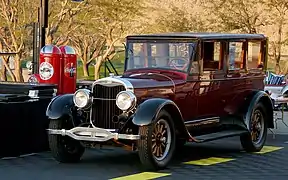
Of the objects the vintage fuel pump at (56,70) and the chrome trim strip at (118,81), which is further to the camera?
the vintage fuel pump at (56,70)

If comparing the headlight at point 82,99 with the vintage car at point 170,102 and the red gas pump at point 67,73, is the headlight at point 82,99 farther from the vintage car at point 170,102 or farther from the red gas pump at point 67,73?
the red gas pump at point 67,73

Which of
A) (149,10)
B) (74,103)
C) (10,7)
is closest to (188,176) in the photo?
(74,103)

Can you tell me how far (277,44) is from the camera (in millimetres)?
33719

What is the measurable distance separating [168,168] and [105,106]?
1.36 meters

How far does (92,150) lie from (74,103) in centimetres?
187

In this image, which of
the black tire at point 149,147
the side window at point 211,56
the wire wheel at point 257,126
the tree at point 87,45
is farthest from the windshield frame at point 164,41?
the tree at point 87,45

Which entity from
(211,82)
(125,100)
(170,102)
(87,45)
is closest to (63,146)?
(125,100)

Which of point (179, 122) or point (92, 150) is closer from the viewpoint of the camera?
point (179, 122)

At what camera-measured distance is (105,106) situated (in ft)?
34.0

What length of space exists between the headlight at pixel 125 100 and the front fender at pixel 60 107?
40.9 inches

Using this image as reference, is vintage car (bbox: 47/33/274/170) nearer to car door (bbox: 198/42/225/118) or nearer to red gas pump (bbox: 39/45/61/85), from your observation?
car door (bbox: 198/42/225/118)

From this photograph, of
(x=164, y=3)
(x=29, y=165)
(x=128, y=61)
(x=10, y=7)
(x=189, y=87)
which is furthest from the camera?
(x=164, y=3)

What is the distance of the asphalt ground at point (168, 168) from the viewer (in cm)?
955

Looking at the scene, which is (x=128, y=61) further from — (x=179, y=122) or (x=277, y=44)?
(x=277, y=44)
